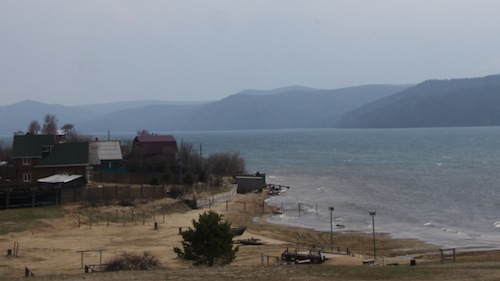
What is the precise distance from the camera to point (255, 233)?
173 feet

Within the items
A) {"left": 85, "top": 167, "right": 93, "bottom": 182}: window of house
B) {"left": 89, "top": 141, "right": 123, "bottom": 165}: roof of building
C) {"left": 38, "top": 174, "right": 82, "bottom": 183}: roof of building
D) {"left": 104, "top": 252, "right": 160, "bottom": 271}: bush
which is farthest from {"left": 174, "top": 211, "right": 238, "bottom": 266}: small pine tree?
{"left": 89, "top": 141, "right": 123, "bottom": 165}: roof of building

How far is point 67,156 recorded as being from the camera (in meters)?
63.4

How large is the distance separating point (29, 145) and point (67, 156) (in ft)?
13.3

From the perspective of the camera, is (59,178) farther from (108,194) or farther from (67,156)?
(67,156)

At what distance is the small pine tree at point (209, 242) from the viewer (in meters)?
30.8

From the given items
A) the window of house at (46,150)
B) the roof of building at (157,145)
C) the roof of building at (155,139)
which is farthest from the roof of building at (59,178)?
the roof of building at (155,139)

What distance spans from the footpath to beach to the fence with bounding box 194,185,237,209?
292cm

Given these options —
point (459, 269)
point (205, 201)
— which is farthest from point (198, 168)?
point (459, 269)

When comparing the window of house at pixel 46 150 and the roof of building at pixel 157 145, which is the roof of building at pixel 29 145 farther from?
the roof of building at pixel 157 145

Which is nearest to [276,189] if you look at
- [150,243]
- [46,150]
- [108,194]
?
[46,150]

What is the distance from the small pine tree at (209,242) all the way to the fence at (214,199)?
108 ft

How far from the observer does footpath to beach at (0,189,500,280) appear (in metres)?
34.1

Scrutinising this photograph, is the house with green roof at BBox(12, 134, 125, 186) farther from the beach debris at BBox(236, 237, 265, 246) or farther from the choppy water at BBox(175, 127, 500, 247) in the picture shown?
the beach debris at BBox(236, 237, 265, 246)

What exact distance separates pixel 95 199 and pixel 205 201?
14002 millimetres
